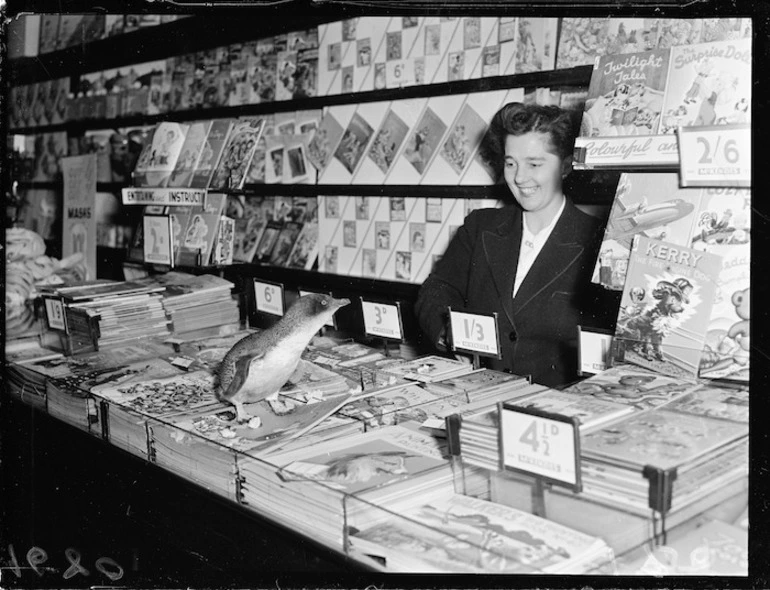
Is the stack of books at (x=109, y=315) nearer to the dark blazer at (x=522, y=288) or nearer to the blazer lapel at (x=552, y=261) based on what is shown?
the dark blazer at (x=522, y=288)

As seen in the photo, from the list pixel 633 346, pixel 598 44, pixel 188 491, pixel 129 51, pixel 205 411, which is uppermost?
pixel 129 51

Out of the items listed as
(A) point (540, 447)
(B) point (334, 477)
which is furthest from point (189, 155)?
(A) point (540, 447)

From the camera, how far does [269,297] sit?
8.21 feet

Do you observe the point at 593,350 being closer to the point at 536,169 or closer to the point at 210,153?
the point at 536,169

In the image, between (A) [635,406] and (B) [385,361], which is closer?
(A) [635,406]

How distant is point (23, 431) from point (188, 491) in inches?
25.8

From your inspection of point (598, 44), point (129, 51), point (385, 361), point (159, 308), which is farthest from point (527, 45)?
point (129, 51)

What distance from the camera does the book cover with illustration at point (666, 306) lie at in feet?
5.33

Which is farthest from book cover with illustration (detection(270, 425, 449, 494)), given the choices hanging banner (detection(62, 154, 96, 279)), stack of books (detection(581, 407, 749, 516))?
hanging banner (detection(62, 154, 96, 279))

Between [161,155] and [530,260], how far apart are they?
187 cm

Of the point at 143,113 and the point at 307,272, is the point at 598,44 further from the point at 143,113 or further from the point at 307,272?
the point at 143,113

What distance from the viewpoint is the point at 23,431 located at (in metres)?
2.02

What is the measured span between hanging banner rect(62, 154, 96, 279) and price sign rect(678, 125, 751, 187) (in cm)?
302

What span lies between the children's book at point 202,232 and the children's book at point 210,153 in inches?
3.3
